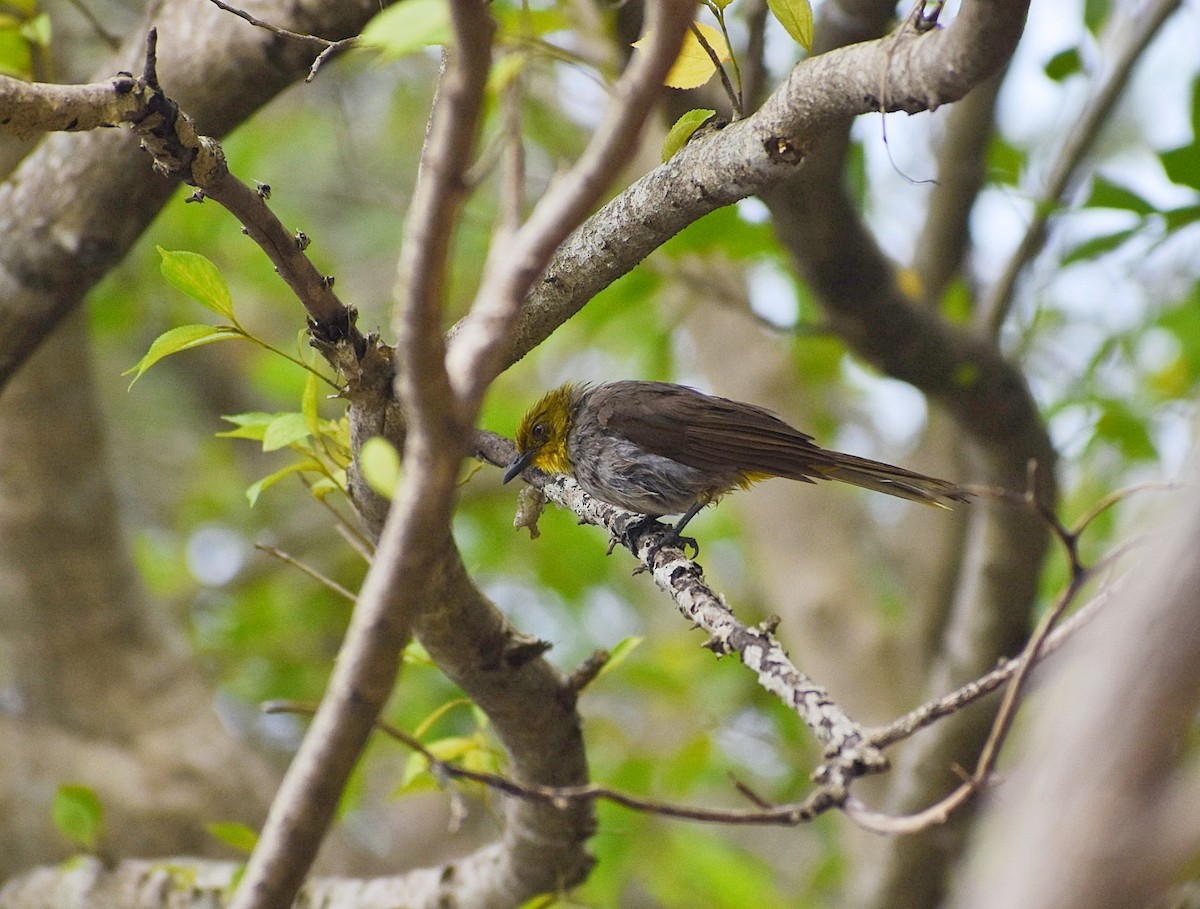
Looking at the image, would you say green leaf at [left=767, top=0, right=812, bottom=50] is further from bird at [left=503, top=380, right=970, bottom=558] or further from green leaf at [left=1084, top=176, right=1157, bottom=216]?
green leaf at [left=1084, top=176, right=1157, bottom=216]

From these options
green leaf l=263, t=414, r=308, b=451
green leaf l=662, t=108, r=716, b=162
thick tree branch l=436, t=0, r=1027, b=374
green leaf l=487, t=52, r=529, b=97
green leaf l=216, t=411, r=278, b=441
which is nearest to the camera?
green leaf l=487, t=52, r=529, b=97

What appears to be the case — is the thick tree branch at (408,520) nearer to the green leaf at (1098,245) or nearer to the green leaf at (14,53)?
the green leaf at (14,53)

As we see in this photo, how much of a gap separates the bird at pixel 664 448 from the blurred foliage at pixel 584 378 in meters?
0.40

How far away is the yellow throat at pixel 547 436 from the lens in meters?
4.27

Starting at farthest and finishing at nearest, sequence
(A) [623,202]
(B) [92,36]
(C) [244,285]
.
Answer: (C) [244,285] → (B) [92,36] → (A) [623,202]

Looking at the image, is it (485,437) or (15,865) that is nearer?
(485,437)

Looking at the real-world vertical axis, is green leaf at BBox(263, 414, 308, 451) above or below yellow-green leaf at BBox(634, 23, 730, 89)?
below

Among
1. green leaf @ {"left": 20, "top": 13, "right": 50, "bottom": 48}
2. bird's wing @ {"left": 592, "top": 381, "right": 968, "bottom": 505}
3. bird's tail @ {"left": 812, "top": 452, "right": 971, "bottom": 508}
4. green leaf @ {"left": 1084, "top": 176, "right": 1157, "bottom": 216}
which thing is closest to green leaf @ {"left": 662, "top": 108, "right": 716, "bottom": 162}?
bird's tail @ {"left": 812, "top": 452, "right": 971, "bottom": 508}

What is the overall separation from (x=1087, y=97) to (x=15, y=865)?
521 cm

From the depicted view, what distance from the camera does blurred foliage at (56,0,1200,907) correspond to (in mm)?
4449

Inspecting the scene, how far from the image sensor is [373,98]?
30.0 ft

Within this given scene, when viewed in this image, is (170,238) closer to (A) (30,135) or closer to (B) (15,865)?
(B) (15,865)

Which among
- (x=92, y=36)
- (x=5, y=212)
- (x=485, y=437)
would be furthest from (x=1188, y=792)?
(x=92, y=36)

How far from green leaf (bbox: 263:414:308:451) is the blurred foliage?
139 mm
